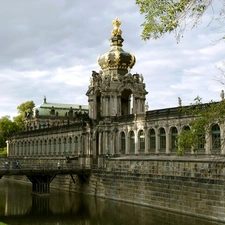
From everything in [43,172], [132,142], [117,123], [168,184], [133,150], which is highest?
[117,123]

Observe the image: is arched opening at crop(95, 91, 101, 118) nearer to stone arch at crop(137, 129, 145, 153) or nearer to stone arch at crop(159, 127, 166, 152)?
stone arch at crop(137, 129, 145, 153)

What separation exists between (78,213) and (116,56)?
25302 millimetres

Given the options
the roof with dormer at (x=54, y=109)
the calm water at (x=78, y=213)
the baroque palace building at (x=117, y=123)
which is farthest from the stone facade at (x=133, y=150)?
the roof with dormer at (x=54, y=109)

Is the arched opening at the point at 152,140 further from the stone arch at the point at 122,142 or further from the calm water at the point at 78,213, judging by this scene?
the calm water at the point at 78,213

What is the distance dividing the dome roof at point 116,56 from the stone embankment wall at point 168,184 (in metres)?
15.8

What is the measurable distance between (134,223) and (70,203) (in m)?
12.8

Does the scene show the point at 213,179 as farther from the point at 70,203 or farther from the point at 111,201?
the point at 70,203

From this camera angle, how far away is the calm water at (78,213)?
1247 inches

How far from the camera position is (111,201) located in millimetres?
41906

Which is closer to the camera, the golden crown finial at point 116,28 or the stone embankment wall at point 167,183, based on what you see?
the stone embankment wall at point 167,183

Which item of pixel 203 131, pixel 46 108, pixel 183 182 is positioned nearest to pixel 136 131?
pixel 183 182

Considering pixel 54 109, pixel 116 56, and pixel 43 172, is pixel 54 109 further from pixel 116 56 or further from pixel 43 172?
pixel 43 172

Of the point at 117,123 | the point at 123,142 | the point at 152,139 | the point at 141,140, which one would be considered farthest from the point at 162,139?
the point at 117,123

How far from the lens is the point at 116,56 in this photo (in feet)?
184
